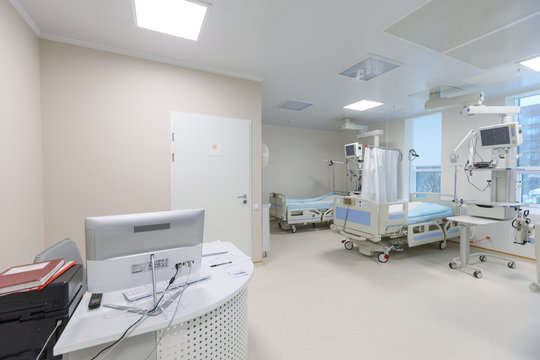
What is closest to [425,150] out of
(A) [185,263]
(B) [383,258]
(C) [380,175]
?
(C) [380,175]

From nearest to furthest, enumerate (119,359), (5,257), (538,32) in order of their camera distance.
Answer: (119,359)
(5,257)
(538,32)

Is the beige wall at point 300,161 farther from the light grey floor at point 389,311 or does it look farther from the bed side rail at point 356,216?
the light grey floor at point 389,311

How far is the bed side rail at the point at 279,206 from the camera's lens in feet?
17.2

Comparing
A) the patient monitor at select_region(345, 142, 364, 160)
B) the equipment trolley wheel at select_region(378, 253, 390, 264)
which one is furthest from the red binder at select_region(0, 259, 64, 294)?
the patient monitor at select_region(345, 142, 364, 160)

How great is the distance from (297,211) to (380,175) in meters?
1.87

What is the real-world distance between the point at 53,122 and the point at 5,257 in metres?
1.29

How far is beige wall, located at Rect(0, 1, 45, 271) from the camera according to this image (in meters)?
1.74

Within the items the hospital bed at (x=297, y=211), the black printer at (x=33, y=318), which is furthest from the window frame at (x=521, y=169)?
the black printer at (x=33, y=318)

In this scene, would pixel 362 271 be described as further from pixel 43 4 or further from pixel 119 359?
pixel 43 4

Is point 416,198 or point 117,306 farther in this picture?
point 416,198

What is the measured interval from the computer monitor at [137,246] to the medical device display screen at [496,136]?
3690 millimetres

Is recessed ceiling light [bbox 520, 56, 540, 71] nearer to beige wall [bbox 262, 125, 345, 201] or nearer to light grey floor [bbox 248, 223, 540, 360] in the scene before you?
light grey floor [bbox 248, 223, 540, 360]

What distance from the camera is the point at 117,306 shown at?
1119 mm

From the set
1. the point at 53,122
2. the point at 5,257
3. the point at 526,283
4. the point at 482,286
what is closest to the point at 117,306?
the point at 5,257
